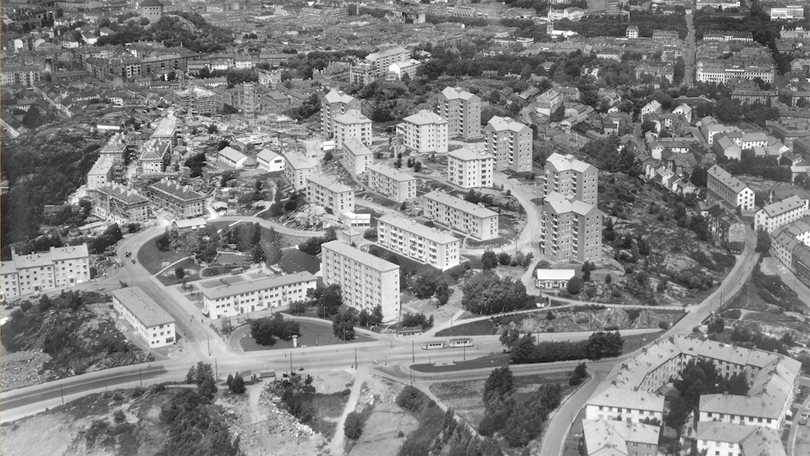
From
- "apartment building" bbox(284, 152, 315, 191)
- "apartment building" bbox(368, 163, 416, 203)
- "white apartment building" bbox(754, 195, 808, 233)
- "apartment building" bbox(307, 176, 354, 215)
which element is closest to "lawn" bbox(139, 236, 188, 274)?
"apartment building" bbox(307, 176, 354, 215)

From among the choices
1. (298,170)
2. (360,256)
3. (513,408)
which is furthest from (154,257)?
(513,408)

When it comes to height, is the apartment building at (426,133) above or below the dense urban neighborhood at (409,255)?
above

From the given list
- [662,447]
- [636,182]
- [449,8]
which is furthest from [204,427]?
[449,8]

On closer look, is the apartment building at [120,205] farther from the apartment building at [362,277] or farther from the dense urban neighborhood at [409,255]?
the apartment building at [362,277]

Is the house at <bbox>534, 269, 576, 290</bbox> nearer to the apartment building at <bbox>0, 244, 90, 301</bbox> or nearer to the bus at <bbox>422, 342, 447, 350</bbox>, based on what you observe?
the bus at <bbox>422, 342, 447, 350</bbox>

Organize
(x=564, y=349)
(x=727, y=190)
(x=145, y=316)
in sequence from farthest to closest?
1. (x=727, y=190)
2. (x=145, y=316)
3. (x=564, y=349)

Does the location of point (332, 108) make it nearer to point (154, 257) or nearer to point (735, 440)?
point (154, 257)

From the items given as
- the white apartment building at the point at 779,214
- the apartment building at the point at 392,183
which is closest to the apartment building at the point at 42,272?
the apartment building at the point at 392,183
